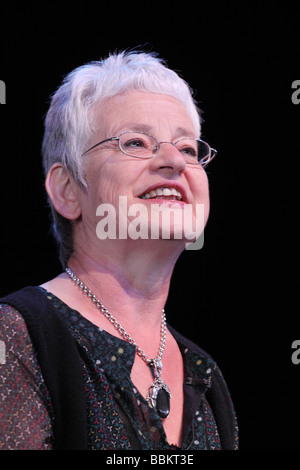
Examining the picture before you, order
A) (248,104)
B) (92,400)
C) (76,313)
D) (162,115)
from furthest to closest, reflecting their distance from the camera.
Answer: (248,104) → (162,115) → (76,313) → (92,400)

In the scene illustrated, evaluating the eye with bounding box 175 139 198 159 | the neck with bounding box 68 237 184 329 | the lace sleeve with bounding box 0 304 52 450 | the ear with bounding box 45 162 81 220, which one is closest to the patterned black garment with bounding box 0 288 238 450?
the lace sleeve with bounding box 0 304 52 450

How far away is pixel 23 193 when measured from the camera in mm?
2488

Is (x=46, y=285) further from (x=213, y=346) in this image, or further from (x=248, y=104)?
(x=248, y=104)

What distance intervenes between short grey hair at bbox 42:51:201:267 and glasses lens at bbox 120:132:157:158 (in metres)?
0.13

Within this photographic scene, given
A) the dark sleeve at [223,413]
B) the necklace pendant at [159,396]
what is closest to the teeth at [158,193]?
the necklace pendant at [159,396]

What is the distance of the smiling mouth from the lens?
173 centimetres

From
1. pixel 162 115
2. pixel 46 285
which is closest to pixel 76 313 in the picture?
pixel 46 285

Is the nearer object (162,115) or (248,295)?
(162,115)

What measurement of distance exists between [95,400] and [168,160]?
67 centimetres

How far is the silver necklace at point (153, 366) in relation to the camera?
1.66 m

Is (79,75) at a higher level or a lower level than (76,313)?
higher

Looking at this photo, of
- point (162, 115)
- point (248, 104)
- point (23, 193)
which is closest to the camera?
point (162, 115)

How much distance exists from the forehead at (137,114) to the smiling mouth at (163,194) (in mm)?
178

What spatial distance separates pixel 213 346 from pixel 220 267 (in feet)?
1.16
